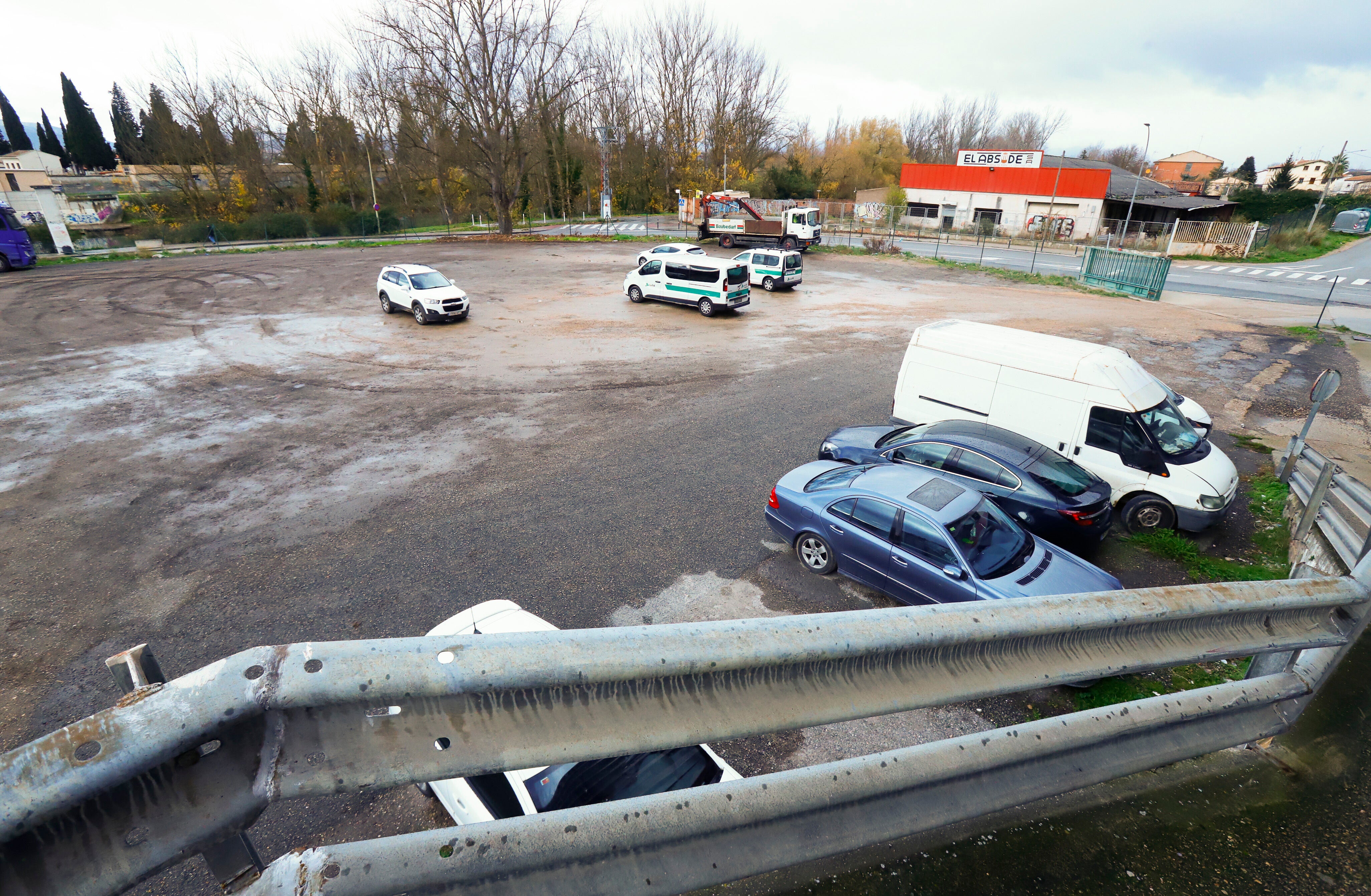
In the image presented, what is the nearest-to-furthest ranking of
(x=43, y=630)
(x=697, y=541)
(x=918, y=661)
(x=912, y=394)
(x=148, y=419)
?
(x=918, y=661), (x=43, y=630), (x=697, y=541), (x=912, y=394), (x=148, y=419)

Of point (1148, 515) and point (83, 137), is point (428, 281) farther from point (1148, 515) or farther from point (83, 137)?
point (83, 137)

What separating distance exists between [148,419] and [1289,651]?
51.9 ft

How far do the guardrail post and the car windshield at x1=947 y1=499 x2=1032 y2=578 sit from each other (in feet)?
8.63

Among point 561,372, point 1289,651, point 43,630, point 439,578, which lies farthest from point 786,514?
point 561,372

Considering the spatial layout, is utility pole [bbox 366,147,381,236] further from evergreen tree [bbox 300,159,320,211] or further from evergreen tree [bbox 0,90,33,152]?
evergreen tree [bbox 0,90,33,152]

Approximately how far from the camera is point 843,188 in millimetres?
74875

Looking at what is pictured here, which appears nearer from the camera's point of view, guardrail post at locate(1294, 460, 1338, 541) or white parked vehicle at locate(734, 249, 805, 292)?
guardrail post at locate(1294, 460, 1338, 541)

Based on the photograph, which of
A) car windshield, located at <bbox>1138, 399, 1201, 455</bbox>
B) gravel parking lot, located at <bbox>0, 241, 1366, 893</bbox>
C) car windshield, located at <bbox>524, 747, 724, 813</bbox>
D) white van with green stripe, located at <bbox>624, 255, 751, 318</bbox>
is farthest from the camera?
white van with green stripe, located at <bbox>624, 255, 751, 318</bbox>

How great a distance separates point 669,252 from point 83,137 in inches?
3612

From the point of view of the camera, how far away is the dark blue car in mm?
7566

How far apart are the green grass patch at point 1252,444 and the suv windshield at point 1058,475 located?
18.3 ft

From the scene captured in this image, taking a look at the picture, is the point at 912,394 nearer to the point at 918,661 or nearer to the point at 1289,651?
the point at 1289,651

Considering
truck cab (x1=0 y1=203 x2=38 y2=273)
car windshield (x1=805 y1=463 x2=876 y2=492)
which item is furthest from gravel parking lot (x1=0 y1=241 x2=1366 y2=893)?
truck cab (x1=0 y1=203 x2=38 y2=273)

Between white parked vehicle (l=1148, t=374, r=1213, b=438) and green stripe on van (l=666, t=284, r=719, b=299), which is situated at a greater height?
green stripe on van (l=666, t=284, r=719, b=299)
